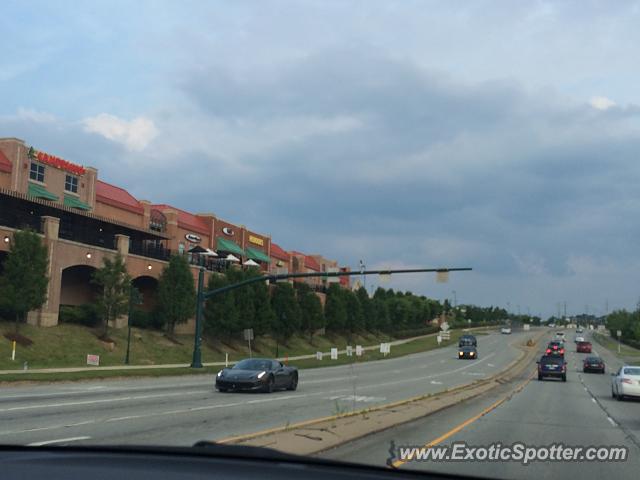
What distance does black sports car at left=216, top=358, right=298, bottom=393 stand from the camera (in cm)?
2436

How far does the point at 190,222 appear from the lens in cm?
7106

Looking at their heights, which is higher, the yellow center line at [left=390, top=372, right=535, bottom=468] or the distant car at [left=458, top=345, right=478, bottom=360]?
the yellow center line at [left=390, top=372, right=535, bottom=468]

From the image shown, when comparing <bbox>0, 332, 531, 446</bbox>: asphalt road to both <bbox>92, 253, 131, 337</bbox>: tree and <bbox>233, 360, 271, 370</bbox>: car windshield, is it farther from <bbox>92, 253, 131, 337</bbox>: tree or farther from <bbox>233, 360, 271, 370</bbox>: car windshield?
<bbox>92, 253, 131, 337</bbox>: tree

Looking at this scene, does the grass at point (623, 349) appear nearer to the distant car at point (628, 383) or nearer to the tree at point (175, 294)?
the tree at point (175, 294)

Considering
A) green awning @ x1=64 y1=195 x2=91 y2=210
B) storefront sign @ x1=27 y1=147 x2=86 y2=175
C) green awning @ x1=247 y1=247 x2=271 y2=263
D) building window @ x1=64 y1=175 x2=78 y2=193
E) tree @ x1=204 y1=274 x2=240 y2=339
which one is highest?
storefront sign @ x1=27 y1=147 x2=86 y2=175

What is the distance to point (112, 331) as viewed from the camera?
50.7m

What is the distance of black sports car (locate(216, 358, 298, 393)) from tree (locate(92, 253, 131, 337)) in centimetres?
2450

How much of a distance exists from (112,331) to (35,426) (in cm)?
3825

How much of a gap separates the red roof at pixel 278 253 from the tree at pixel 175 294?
35.0 metres

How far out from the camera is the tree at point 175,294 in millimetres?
56094

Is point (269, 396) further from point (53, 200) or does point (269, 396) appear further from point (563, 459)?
point (53, 200)

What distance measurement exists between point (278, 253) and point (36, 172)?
47.1 metres

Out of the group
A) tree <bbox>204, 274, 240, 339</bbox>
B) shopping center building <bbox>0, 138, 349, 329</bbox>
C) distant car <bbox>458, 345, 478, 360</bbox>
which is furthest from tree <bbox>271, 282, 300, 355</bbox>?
distant car <bbox>458, 345, 478, 360</bbox>

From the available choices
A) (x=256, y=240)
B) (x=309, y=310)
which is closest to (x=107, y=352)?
(x=309, y=310)
